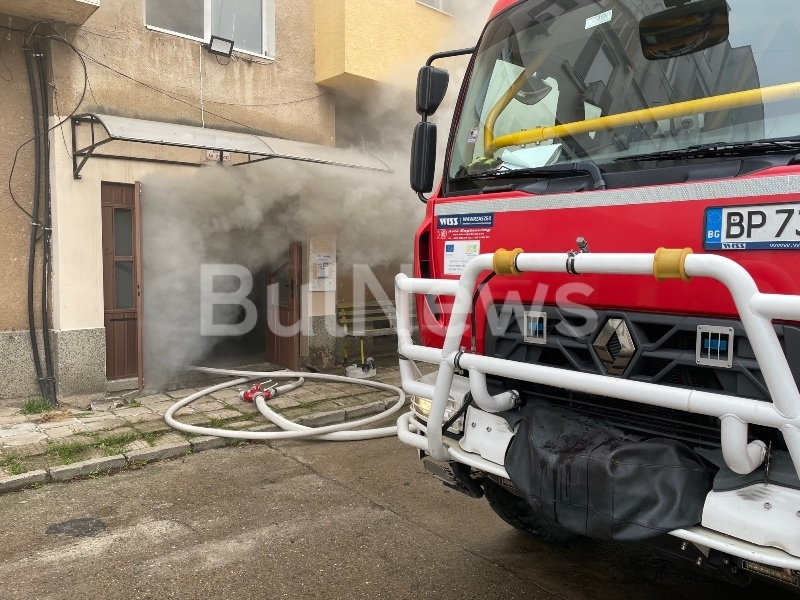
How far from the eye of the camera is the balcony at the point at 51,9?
18.9 feet

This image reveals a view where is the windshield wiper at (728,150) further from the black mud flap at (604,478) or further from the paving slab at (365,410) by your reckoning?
the paving slab at (365,410)

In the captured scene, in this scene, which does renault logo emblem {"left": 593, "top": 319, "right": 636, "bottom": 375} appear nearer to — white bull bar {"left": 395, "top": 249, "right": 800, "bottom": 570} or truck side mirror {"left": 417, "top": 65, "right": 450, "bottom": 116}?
white bull bar {"left": 395, "top": 249, "right": 800, "bottom": 570}

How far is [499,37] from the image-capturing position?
3.32 meters

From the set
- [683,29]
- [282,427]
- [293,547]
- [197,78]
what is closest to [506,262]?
[683,29]

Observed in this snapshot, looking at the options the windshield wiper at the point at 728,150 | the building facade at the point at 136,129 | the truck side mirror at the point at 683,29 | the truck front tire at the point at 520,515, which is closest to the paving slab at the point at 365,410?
the building facade at the point at 136,129

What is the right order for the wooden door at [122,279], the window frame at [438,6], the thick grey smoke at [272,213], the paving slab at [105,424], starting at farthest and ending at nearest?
the window frame at [438,6], the thick grey smoke at [272,213], the wooden door at [122,279], the paving slab at [105,424]

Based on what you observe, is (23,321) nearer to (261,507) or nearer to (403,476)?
(261,507)

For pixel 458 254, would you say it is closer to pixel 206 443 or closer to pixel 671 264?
pixel 671 264

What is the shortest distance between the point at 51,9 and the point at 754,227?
6576 millimetres

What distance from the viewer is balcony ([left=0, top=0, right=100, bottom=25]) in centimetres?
577

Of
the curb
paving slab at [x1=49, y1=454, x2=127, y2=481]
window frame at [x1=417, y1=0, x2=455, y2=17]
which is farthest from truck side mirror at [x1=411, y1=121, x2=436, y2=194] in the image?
window frame at [x1=417, y1=0, x2=455, y2=17]

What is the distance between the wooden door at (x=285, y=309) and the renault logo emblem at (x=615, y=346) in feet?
21.8

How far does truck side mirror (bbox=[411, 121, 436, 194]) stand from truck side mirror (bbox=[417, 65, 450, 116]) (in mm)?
116

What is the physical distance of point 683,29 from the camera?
257 cm
